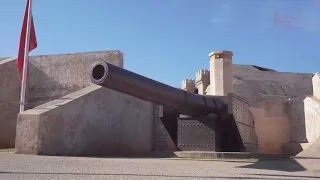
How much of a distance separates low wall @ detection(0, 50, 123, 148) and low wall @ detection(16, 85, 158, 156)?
5.70ft

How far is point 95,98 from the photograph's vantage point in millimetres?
9562

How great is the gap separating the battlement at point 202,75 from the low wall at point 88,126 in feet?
33.3

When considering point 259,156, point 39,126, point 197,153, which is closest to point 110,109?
point 39,126

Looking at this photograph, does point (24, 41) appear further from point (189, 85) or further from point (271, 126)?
point (189, 85)

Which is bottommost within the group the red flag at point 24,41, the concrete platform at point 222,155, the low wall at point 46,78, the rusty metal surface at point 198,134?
the concrete platform at point 222,155

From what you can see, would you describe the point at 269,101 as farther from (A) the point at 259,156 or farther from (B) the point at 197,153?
(B) the point at 197,153

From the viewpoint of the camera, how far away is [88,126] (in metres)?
9.23

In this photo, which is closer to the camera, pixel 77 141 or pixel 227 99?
pixel 227 99

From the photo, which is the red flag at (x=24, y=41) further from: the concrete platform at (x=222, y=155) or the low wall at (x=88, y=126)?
the concrete platform at (x=222, y=155)

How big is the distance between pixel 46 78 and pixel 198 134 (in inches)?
264

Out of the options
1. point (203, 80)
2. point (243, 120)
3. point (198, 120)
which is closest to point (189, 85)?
point (203, 80)

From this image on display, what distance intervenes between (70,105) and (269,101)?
7.72 metres

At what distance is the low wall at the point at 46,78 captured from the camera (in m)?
11.3

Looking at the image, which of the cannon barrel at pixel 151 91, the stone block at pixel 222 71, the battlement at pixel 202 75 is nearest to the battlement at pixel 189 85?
the battlement at pixel 202 75
